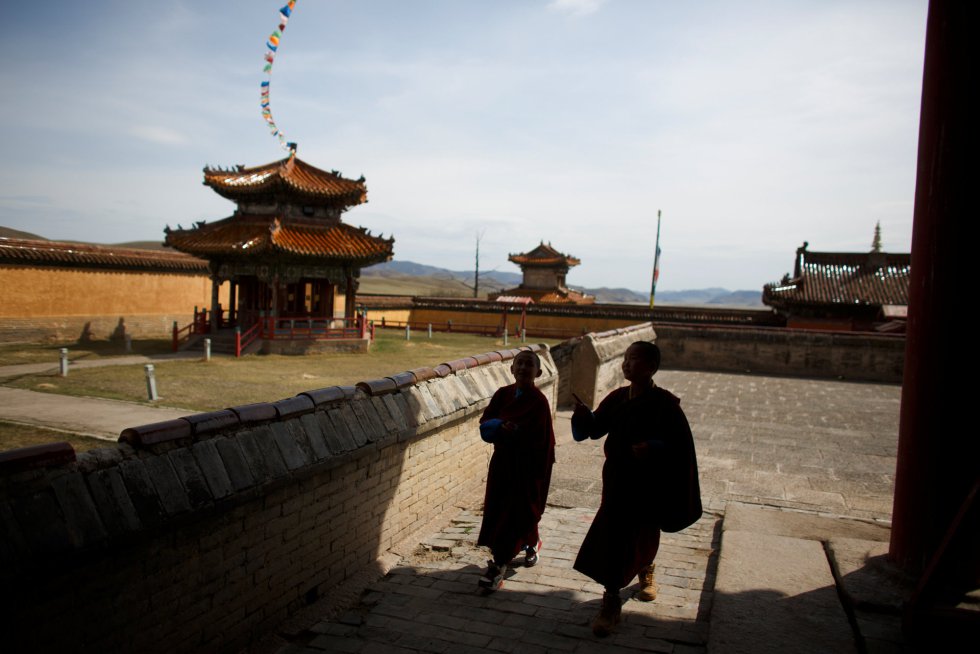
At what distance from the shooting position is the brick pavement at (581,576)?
3.82m

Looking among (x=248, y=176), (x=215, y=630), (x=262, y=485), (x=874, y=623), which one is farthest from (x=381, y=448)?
(x=248, y=176)

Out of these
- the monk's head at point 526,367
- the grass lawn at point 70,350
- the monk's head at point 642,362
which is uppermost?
the monk's head at point 642,362

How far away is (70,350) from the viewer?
20.4 m

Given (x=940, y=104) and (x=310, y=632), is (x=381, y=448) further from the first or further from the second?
(x=940, y=104)

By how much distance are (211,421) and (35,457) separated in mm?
1000

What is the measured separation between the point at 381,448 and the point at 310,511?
0.83 meters

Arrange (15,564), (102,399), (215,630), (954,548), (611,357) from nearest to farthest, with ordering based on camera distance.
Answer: (15,564), (954,548), (215,630), (102,399), (611,357)

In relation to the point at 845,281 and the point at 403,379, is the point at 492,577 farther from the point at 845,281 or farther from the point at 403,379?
the point at 845,281

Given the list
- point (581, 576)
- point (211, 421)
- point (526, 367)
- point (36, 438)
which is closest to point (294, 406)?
point (211, 421)

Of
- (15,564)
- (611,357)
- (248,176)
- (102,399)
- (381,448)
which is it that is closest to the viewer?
(15,564)

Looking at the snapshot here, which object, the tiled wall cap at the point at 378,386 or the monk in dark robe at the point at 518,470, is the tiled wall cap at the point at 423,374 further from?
the monk in dark robe at the point at 518,470

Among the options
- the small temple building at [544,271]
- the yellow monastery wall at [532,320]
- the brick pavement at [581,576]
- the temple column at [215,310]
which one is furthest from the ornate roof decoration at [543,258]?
the brick pavement at [581,576]

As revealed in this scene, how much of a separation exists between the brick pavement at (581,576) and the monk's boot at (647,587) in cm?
7

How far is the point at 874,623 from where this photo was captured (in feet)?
11.6
